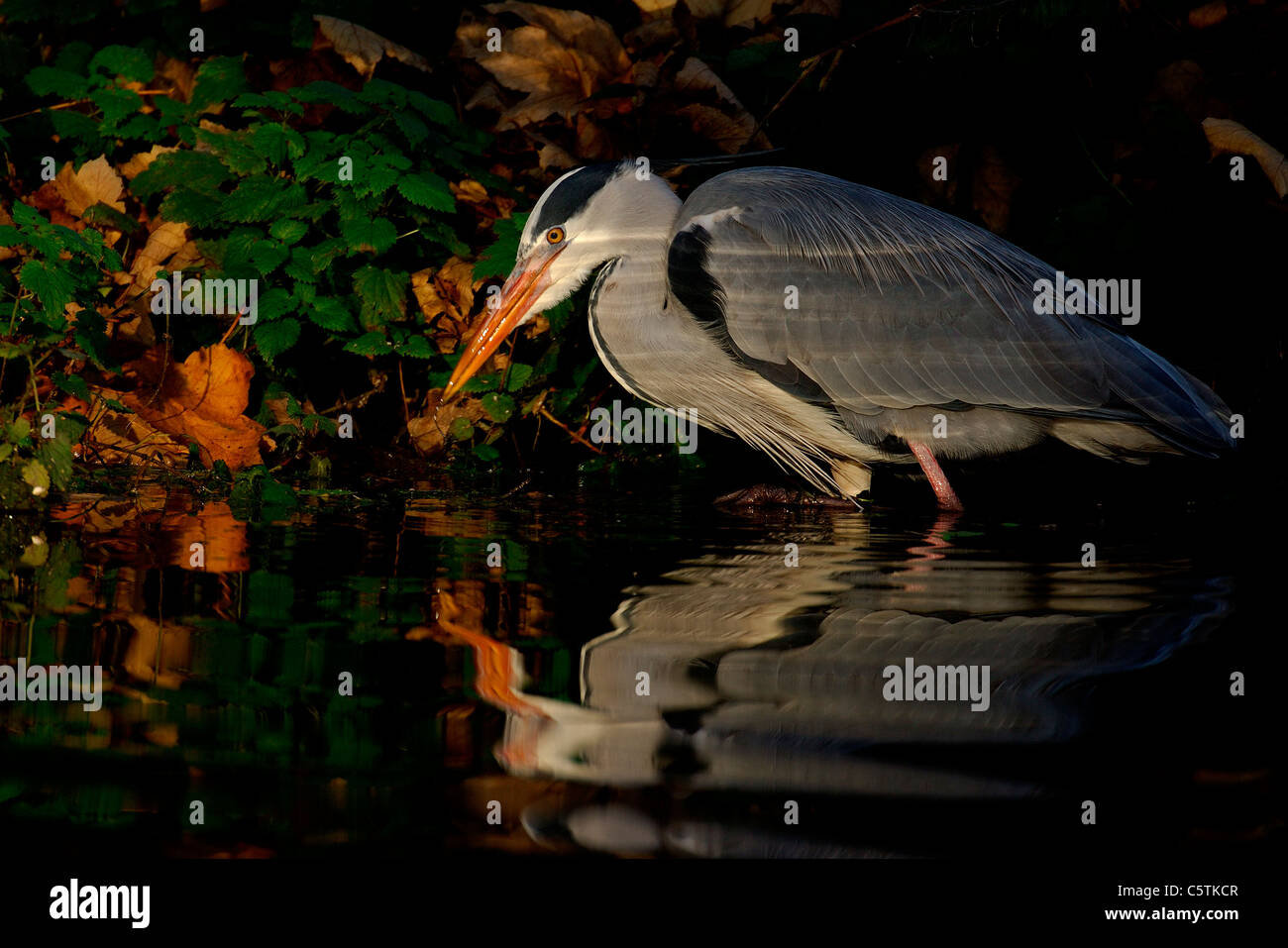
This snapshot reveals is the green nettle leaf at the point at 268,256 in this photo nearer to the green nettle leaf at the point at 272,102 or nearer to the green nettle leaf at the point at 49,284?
the green nettle leaf at the point at 272,102

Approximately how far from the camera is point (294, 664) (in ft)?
9.77

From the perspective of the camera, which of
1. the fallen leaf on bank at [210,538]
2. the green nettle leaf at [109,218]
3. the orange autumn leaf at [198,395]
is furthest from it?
the green nettle leaf at [109,218]

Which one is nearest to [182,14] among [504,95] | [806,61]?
[504,95]

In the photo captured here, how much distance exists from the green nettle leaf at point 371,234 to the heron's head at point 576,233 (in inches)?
27.0

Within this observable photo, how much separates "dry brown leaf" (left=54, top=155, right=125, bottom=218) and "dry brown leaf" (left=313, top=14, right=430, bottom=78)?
1.31 meters

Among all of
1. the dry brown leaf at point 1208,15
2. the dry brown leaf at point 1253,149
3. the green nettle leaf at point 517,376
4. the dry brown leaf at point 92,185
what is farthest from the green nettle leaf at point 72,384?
the dry brown leaf at point 1208,15

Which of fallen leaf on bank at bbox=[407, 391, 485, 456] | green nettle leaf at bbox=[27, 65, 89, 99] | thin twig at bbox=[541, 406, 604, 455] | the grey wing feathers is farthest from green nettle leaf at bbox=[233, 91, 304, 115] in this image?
the grey wing feathers

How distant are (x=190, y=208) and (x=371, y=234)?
0.92 meters

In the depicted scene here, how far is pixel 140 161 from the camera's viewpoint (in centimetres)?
715

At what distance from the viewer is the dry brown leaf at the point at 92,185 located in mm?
6984

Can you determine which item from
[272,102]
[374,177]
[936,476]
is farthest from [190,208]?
[936,476]

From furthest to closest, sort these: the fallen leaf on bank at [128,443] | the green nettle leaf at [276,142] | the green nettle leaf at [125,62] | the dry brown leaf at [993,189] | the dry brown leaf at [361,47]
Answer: the dry brown leaf at [993,189] → the green nettle leaf at [125,62] → the dry brown leaf at [361,47] → the green nettle leaf at [276,142] → the fallen leaf on bank at [128,443]

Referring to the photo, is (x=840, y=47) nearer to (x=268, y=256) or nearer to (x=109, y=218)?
(x=268, y=256)

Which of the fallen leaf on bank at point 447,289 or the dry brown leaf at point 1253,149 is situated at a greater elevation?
the dry brown leaf at point 1253,149
